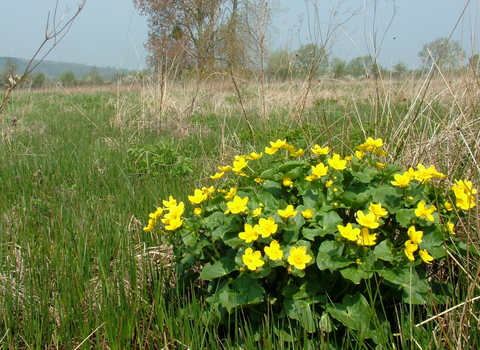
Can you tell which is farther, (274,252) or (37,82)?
(37,82)

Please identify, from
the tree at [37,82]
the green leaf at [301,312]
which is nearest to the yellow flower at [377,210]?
the green leaf at [301,312]

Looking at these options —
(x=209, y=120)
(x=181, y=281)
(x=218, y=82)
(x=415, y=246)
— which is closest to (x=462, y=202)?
(x=415, y=246)

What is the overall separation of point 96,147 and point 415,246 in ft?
10.3

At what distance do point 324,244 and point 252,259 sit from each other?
0.23 meters

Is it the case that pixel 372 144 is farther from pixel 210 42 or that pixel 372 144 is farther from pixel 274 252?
pixel 210 42

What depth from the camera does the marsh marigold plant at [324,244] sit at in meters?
1.19

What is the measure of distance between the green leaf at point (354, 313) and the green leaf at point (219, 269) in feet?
1.09

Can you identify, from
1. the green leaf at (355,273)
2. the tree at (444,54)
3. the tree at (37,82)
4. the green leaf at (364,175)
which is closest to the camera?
the green leaf at (355,273)

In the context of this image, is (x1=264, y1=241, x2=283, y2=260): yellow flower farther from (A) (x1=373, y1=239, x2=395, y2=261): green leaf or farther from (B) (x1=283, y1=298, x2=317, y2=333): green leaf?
(A) (x1=373, y1=239, x2=395, y2=261): green leaf

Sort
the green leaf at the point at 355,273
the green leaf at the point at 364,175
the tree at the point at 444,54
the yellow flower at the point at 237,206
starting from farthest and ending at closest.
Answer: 1. the tree at the point at 444,54
2. the green leaf at the point at 364,175
3. the yellow flower at the point at 237,206
4. the green leaf at the point at 355,273

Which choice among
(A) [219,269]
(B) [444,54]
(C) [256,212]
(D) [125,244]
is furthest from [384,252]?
(B) [444,54]

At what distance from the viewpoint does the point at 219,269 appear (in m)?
1.30

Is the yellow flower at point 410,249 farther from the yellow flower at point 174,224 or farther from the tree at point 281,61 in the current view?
the tree at point 281,61

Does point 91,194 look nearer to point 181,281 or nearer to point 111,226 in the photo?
point 111,226
